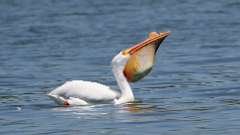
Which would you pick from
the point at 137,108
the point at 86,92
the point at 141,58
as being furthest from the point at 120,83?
the point at 137,108

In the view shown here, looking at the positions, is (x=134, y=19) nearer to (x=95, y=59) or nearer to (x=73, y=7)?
(x=73, y=7)

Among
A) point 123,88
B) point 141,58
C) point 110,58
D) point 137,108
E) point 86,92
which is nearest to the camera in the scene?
point 137,108

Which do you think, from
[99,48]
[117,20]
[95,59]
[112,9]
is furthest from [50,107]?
[112,9]

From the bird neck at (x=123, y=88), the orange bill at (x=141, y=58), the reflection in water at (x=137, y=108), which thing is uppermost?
the orange bill at (x=141, y=58)

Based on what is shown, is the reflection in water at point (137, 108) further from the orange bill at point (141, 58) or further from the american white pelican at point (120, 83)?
the orange bill at point (141, 58)

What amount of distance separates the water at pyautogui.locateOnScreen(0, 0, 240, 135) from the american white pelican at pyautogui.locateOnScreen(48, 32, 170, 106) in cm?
19

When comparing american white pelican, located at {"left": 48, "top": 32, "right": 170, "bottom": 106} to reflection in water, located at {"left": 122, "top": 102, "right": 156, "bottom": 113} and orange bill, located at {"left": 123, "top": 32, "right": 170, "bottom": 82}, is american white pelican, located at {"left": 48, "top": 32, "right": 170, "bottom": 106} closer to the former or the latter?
orange bill, located at {"left": 123, "top": 32, "right": 170, "bottom": 82}

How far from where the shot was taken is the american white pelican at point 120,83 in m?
13.8

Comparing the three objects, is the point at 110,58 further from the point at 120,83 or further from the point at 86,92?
the point at 86,92

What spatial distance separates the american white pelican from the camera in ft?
45.2

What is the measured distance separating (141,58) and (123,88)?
0.65 metres

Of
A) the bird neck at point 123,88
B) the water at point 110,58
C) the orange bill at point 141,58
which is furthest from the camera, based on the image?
the orange bill at point 141,58

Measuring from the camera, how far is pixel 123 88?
559 inches

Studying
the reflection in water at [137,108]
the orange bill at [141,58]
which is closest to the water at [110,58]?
the reflection in water at [137,108]
